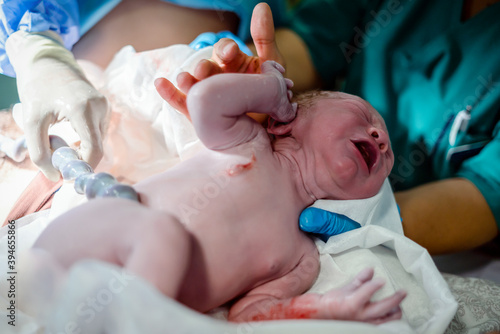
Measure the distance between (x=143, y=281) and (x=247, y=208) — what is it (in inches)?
10.3

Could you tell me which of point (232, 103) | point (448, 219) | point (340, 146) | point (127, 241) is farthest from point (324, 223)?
point (448, 219)

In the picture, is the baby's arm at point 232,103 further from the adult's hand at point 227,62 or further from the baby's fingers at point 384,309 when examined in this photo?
the baby's fingers at point 384,309

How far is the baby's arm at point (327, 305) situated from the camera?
0.64 metres

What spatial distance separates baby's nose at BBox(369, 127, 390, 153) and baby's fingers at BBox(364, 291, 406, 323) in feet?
1.08

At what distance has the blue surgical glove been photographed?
0.81 metres

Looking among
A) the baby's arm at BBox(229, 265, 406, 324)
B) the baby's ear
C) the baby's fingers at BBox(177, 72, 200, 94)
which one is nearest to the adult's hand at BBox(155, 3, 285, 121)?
the baby's fingers at BBox(177, 72, 200, 94)

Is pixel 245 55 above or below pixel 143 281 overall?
above

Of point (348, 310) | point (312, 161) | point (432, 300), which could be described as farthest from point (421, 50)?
point (348, 310)

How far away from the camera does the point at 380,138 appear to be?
0.87 m

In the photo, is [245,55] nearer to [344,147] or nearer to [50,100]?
[344,147]

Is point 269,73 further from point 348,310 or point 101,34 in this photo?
point 101,34

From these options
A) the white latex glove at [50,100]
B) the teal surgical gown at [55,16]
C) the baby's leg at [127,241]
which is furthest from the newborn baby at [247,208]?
the teal surgical gown at [55,16]

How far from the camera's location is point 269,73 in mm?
796

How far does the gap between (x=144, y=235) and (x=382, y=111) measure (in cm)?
106
